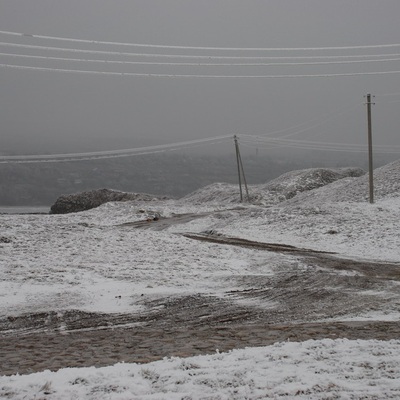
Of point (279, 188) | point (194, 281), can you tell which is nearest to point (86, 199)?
point (279, 188)

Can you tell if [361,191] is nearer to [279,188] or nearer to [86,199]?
[279,188]

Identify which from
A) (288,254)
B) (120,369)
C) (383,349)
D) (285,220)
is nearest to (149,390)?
(120,369)

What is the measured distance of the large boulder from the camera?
62.8 metres

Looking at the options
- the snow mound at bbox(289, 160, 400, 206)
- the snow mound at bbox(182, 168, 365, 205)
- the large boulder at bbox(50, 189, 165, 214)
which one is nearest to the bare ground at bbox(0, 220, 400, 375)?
the snow mound at bbox(289, 160, 400, 206)

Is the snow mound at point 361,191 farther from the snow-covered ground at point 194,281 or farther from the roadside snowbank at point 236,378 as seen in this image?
the roadside snowbank at point 236,378

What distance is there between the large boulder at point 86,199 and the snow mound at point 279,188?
7.72m

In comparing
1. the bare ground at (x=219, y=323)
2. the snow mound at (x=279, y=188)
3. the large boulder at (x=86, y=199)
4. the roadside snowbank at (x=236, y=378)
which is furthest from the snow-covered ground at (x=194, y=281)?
the large boulder at (x=86, y=199)

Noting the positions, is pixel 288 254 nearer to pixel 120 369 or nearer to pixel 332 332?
pixel 332 332

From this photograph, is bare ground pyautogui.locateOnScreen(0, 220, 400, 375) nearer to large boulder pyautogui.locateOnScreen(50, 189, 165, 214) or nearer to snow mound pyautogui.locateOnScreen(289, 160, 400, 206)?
snow mound pyautogui.locateOnScreen(289, 160, 400, 206)

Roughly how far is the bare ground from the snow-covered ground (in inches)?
24.3

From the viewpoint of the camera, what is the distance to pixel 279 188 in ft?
212

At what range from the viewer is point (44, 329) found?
417 inches

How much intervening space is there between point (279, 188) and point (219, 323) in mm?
55073

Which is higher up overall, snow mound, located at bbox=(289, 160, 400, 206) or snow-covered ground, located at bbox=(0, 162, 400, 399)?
snow-covered ground, located at bbox=(0, 162, 400, 399)
